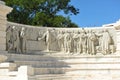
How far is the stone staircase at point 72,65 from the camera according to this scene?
15.5 m

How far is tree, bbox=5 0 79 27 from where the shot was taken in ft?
100

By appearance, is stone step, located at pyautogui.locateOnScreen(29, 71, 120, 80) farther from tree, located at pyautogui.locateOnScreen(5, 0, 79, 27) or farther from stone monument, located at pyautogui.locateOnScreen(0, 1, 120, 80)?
tree, located at pyautogui.locateOnScreen(5, 0, 79, 27)

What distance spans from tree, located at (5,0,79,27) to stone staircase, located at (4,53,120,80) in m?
11.7

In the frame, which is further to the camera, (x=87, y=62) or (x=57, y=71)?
(x=87, y=62)

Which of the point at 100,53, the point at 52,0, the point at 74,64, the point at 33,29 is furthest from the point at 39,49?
the point at 52,0

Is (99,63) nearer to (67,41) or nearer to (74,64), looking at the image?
(74,64)

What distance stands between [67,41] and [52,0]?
44.3 ft

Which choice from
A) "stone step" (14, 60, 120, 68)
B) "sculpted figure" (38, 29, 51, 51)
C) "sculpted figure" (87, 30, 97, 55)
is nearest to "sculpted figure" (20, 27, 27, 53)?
"sculpted figure" (38, 29, 51, 51)

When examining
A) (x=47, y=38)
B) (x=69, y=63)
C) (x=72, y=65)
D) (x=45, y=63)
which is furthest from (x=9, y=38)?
(x=72, y=65)

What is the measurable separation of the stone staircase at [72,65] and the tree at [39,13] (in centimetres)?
1175

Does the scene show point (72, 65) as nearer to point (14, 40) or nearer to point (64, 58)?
point (64, 58)

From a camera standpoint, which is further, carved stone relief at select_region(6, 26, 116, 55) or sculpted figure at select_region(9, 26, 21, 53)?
carved stone relief at select_region(6, 26, 116, 55)

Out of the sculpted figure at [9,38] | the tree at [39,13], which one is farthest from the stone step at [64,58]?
the tree at [39,13]

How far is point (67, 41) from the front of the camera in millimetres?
19641
